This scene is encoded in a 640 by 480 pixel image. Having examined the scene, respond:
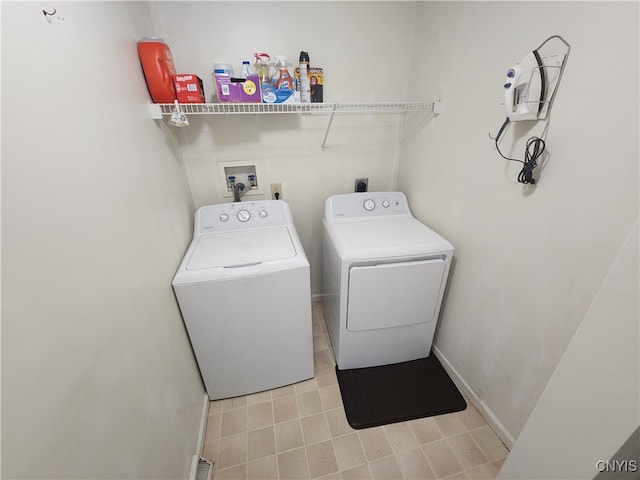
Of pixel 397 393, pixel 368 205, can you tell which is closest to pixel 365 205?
pixel 368 205

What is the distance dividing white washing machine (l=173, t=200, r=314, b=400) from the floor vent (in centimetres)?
35

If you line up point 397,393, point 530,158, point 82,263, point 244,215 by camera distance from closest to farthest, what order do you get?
point 82,263 < point 530,158 < point 397,393 < point 244,215

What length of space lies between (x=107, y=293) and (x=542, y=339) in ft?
5.44

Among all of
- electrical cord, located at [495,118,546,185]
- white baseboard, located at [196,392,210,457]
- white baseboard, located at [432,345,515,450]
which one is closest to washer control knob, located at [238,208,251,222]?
white baseboard, located at [196,392,210,457]

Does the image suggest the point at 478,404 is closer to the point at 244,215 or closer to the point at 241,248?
the point at 241,248

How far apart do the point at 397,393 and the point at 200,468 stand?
117cm

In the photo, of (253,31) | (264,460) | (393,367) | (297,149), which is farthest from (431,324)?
(253,31)

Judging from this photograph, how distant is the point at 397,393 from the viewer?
1.66 meters

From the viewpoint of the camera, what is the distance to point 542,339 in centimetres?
111

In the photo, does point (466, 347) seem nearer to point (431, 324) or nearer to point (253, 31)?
point (431, 324)

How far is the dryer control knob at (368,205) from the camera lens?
6.14 ft

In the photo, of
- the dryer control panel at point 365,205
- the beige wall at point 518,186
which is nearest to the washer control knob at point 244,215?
the dryer control panel at point 365,205

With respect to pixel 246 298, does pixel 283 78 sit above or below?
above

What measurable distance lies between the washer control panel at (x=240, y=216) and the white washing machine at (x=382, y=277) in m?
0.35
